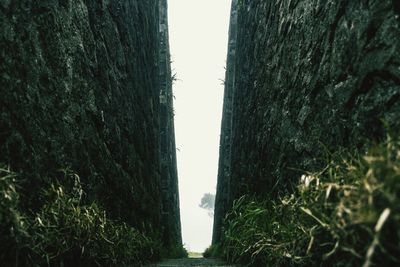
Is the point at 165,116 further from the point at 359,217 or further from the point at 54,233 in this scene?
the point at 359,217

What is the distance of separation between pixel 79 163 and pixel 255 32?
2969 mm

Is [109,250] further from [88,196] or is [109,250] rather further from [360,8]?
[360,8]

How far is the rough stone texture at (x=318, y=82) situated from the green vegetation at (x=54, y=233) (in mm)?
1089

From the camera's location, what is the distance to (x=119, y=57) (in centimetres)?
363

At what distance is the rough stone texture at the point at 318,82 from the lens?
4.68ft

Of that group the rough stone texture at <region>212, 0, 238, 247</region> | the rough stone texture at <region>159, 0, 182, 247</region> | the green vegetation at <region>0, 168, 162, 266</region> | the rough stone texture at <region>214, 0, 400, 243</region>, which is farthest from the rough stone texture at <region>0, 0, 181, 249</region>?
the rough stone texture at <region>212, 0, 238, 247</region>

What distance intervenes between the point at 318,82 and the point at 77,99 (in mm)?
1415

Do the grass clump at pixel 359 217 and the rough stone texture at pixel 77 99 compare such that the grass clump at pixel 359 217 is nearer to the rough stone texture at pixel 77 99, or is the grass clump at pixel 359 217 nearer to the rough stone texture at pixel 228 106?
the rough stone texture at pixel 77 99

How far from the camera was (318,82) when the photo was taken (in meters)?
2.12

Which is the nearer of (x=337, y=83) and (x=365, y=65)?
(x=365, y=65)

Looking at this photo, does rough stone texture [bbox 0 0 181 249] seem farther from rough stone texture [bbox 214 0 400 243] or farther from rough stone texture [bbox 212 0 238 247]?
rough stone texture [bbox 212 0 238 247]

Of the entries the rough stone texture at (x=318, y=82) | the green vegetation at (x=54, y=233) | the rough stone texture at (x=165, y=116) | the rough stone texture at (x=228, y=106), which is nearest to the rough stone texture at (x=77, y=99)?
the green vegetation at (x=54, y=233)

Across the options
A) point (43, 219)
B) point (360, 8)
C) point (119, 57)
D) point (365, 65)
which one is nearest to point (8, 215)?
point (43, 219)

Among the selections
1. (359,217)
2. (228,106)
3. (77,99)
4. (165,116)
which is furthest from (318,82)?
(228,106)
